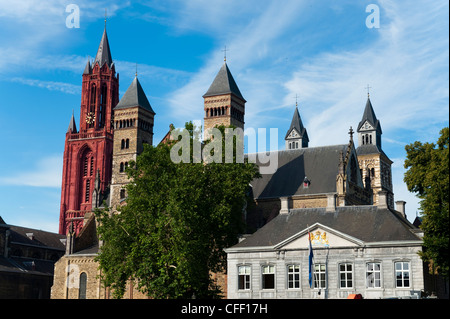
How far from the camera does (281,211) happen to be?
157 ft

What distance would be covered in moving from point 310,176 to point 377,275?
71.0 ft

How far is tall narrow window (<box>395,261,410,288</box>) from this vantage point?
3997cm

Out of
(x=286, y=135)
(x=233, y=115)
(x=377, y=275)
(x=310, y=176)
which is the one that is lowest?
(x=377, y=275)

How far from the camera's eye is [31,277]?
72.3 m

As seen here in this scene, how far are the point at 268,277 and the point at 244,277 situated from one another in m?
1.69

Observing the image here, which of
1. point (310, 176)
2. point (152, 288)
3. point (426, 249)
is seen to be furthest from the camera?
point (310, 176)

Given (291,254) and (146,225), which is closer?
(291,254)

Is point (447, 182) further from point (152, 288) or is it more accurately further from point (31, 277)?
point (31, 277)

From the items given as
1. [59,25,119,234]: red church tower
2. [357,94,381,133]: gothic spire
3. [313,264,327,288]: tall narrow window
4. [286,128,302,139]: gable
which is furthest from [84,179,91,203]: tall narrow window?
[313,264,327,288]: tall narrow window

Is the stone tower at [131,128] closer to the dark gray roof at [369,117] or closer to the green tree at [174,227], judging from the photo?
the green tree at [174,227]

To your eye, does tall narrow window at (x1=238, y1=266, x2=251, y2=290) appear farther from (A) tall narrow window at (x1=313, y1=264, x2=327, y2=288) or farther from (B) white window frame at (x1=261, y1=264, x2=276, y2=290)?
(A) tall narrow window at (x1=313, y1=264, x2=327, y2=288)

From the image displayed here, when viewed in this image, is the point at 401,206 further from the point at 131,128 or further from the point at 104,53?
the point at 104,53

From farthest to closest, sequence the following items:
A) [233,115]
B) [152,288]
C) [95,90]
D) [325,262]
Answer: [95,90] < [233,115] < [152,288] < [325,262]
